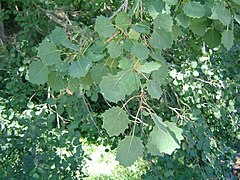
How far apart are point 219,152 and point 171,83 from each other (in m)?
0.65

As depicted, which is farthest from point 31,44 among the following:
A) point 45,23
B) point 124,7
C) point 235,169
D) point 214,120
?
point 124,7

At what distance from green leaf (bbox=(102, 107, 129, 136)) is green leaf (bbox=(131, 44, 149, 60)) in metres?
0.14

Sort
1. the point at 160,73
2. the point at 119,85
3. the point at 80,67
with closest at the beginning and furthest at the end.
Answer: the point at 119,85 < the point at 80,67 < the point at 160,73

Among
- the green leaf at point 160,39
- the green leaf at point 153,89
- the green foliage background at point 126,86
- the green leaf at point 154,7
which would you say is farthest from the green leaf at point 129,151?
the green leaf at point 154,7

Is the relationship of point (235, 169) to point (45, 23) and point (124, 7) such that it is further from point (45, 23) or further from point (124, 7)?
point (124, 7)

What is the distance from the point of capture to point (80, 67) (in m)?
1.16

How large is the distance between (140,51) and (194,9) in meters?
0.23

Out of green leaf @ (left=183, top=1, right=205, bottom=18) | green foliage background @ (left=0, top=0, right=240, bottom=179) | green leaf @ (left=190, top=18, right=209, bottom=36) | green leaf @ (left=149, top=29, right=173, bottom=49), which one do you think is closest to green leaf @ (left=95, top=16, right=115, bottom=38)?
green foliage background @ (left=0, top=0, right=240, bottom=179)

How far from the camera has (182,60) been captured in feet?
12.3

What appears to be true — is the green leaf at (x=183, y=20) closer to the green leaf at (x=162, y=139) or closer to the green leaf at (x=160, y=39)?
the green leaf at (x=160, y=39)

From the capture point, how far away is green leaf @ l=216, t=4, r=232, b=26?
1.22 metres

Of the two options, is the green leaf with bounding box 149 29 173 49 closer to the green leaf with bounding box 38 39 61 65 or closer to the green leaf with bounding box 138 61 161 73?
the green leaf with bounding box 138 61 161 73

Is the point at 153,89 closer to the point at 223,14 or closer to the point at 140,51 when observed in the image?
the point at 140,51

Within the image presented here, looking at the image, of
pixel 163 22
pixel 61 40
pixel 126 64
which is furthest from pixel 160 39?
pixel 61 40
